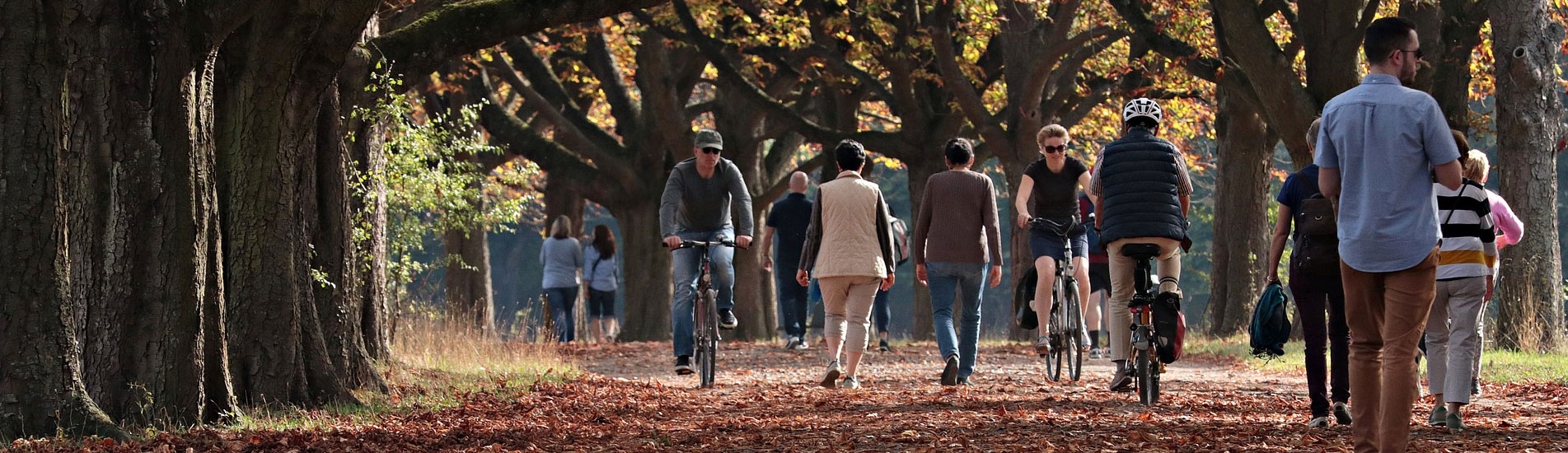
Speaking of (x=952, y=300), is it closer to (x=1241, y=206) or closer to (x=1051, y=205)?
(x=1051, y=205)

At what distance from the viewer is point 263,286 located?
29.9 ft

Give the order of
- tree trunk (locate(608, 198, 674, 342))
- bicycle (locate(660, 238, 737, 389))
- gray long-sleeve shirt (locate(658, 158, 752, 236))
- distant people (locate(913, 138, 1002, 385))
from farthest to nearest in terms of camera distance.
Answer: tree trunk (locate(608, 198, 674, 342)) → gray long-sleeve shirt (locate(658, 158, 752, 236)) → bicycle (locate(660, 238, 737, 389)) → distant people (locate(913, 138, 1002, 385))

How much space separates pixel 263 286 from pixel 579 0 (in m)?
2.35

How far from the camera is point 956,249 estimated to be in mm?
11508

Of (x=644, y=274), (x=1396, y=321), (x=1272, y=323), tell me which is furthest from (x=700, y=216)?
(x=644, y=274)

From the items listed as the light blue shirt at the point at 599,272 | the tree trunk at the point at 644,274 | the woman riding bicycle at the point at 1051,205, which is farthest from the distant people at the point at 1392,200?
the tree trunk at the point at 644,274

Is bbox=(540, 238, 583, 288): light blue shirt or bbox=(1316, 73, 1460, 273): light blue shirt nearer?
bbox=(1316, 73, 1460, 273): light blue shirt

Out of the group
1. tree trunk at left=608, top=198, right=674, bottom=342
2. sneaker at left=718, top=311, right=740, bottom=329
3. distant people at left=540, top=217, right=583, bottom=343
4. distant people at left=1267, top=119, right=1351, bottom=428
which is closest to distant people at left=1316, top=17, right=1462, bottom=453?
distant people at left=1267, top=119, right=1351, bottom=428

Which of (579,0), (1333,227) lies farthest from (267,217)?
(1333,227)

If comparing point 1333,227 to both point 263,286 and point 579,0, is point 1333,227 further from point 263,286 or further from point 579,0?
point 263,286

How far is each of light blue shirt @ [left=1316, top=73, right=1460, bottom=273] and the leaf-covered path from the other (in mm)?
1508

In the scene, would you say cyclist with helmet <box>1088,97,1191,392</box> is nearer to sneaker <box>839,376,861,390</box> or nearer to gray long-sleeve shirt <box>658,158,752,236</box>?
sneaker <box>839,376,861,390</box>

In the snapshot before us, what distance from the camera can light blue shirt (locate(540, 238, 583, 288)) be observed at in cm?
2116

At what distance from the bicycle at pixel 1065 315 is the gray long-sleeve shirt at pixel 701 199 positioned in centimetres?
201
